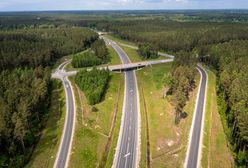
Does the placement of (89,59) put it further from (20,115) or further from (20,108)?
(20,115)

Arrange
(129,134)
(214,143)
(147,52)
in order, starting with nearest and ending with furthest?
(214,143) < (129,134) < (147,52)

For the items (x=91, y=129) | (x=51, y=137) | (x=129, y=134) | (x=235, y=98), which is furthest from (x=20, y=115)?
(x=235, y=98)

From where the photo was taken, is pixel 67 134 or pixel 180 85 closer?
pixel 67 134

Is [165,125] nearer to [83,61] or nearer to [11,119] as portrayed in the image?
[11,119]

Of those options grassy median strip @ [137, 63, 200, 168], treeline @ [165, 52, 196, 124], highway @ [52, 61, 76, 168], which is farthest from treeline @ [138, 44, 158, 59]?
highway @ [52, 61, 76, 168]

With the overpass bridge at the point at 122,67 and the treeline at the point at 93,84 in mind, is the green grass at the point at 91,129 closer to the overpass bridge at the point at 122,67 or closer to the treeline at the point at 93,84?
the treeline at the point at 93,84

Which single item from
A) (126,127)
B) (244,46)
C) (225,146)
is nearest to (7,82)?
(126,127)
